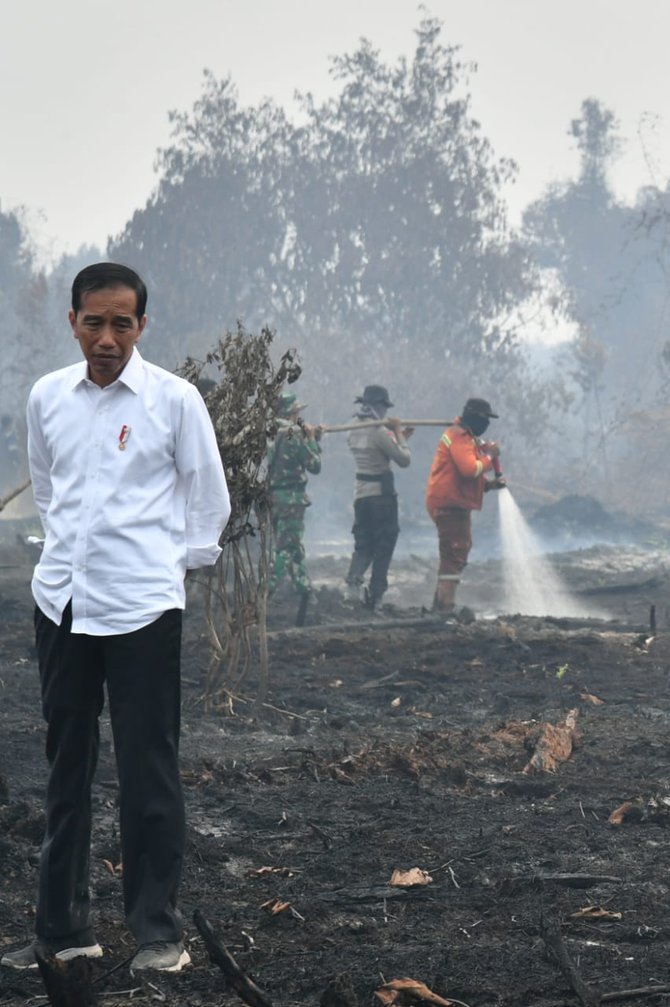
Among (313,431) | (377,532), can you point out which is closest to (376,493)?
(377,532)

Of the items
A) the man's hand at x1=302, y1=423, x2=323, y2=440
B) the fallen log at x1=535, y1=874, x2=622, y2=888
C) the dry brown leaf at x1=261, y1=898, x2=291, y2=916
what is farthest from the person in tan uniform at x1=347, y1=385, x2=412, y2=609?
the dry brown leaf at x1=261, y1=898, x2=291, y2=916

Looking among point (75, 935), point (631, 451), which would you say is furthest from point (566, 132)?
point (75, 935)

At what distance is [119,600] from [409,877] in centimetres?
178

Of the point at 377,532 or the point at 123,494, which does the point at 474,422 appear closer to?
the point at 377,532

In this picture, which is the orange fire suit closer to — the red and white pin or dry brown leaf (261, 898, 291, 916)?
dry brown leaf (261, 898, 291, 916)

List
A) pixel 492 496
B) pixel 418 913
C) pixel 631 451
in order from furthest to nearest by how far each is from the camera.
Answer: pixel 631 451 → pixel 492 496 → pixel 418 913

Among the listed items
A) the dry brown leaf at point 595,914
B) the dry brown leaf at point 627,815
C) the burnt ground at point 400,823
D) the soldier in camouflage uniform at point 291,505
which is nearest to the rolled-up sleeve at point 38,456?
the burnt ground at point 400,823

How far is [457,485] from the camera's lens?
12875 millimetres

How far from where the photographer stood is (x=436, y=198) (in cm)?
3884

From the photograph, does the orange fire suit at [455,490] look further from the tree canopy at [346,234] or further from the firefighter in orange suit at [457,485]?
the tree canopy at [346,234]

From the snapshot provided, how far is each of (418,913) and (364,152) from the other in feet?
125

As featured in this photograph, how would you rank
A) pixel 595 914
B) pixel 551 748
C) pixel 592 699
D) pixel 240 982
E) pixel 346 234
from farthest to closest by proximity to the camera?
pixel 346 234 < pixel 592 699 < pixel 551 748 < pixel 595 914 < pixel 240 982

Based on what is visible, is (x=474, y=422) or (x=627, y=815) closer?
(x=627, y=815)

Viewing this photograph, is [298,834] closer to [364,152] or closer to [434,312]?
[434,312]
